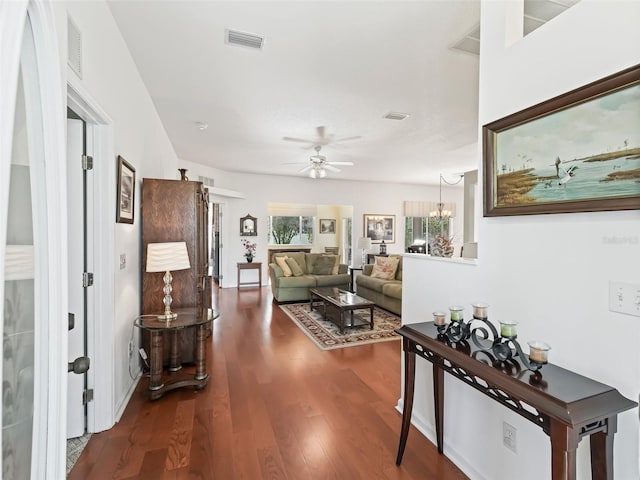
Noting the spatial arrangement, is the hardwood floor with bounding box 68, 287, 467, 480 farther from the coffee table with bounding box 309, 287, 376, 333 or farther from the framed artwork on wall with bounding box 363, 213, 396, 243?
the framed artwork on wall with bounding box 363, 213, 396, 243

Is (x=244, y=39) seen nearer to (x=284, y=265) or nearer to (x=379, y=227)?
(x=284, y=265)

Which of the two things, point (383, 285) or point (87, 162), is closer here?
point (87, 162)

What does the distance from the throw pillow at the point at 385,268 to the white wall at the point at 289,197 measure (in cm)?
272

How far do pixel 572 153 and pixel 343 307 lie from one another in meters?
3.35

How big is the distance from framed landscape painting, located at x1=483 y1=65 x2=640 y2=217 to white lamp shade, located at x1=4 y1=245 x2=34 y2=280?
1864 mm

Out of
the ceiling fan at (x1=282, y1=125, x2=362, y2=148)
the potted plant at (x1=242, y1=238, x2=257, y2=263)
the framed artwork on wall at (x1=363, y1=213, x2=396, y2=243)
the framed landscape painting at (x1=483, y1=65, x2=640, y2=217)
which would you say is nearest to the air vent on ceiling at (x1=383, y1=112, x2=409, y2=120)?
the ceiling fan at (x1=282, y1=125, x2=362, y2=148)

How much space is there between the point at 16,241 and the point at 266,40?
228 cm

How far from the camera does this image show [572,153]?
1.31 meters

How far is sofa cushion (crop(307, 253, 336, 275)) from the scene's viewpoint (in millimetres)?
6629

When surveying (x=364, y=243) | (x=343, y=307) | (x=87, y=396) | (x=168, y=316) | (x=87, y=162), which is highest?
(x=87, y=162)

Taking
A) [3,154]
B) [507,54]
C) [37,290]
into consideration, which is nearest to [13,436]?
[37,290]

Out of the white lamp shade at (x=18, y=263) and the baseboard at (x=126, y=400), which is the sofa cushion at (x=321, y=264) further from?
the white lamp shade at (x=18, y=263)

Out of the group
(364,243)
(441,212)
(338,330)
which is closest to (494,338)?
(338,330)

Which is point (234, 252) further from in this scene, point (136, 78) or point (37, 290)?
point (37, 290)
